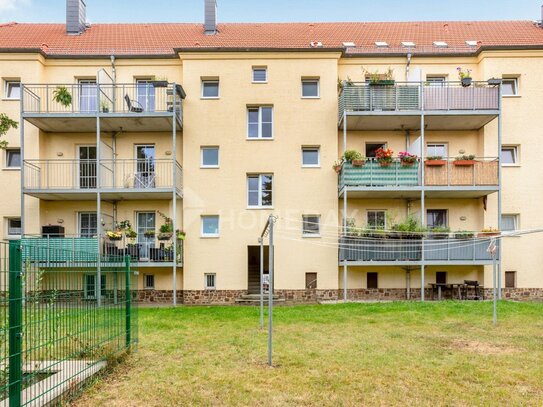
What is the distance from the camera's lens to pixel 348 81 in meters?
17.1

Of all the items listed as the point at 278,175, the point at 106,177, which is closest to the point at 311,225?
the point at 278,175

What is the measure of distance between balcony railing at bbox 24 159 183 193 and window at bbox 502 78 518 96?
12878 millimetres

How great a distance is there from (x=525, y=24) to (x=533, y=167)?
768 centimetres

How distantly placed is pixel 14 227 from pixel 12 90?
5.27 meters

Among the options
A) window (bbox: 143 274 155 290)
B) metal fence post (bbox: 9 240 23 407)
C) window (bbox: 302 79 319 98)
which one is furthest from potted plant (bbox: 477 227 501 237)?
metal fence post (bbox: 9 240 23 407)

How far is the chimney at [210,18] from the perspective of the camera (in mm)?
20750

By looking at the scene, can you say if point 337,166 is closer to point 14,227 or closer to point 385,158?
point 385,158

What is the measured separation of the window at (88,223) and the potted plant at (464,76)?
14629 mm

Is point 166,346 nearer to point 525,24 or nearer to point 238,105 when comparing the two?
point 238,105

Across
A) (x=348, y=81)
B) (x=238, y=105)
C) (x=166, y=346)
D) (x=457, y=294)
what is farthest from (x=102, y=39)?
(x=457, y=294)

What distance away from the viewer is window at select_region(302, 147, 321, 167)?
1797cm

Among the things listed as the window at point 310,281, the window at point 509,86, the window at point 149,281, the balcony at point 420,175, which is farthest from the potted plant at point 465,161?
the window at point 149,281

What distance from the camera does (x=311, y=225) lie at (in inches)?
701

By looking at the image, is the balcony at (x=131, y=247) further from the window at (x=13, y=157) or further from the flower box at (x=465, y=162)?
the flower box at (x=465, y=162)
